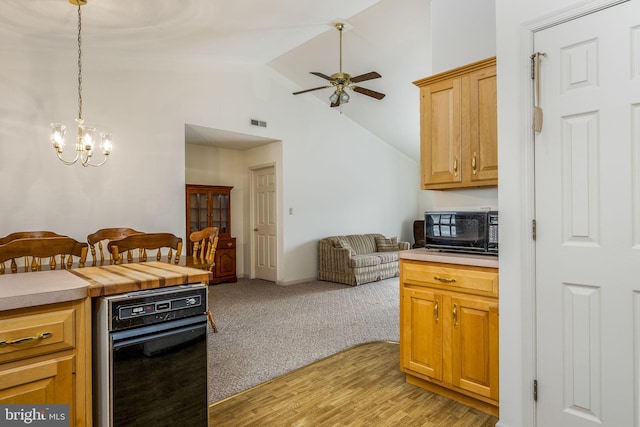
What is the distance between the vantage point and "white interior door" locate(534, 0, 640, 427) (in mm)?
1550

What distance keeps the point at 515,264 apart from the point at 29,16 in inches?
165

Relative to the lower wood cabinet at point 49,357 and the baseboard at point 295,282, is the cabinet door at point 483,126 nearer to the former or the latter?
the lower wood cabinet at point 49,357

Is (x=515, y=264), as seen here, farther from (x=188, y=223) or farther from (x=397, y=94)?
(x=188, y=223)

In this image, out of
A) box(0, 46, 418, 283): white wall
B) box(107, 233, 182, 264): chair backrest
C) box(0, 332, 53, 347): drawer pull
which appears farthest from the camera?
box(0, 46, 418, 283): white wall

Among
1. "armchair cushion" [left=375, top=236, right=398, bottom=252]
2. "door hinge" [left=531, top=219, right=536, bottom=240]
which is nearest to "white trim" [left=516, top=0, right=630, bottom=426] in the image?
"door hinge" [left=531, top=219, right=536, bottom=240]

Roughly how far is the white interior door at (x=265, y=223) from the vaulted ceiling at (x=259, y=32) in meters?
1.35

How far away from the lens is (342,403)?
222cm

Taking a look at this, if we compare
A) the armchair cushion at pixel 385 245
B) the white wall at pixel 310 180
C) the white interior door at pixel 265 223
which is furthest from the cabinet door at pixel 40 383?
the armchair cushion at pixel 385 245

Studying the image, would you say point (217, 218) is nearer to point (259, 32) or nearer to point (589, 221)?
point (259, 32)

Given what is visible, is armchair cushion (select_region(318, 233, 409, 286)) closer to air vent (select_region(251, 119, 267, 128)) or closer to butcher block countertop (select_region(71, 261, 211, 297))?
air vent (select_region(251, 119, 267, 128))

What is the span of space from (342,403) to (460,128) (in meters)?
1.90

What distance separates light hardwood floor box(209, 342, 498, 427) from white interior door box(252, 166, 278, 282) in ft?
12.1

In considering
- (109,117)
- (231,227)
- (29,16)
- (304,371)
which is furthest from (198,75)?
(304,371)

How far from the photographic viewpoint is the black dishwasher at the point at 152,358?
138 cm
